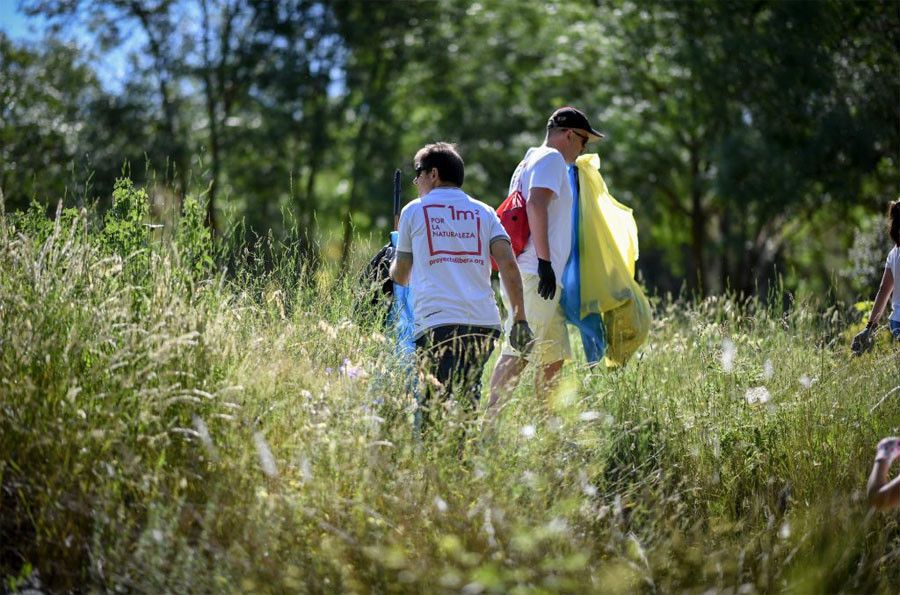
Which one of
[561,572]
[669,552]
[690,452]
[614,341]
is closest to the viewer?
[561,572]

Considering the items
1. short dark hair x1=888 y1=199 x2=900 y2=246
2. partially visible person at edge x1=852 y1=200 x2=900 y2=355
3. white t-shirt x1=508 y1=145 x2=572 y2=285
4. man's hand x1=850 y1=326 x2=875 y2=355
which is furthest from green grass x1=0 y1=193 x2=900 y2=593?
short dark hair x1=888 y1=199 x2=900 y2=246

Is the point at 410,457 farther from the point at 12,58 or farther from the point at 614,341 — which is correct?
the point at 12,58

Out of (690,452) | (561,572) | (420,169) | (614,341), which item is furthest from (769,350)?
(561,572)

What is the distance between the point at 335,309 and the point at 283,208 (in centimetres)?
62

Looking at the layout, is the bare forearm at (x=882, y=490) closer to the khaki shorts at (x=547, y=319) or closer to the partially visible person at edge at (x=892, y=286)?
the khaki shorts at (x=547, y=319)

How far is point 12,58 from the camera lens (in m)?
24.2

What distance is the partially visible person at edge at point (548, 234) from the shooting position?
6.16 meters

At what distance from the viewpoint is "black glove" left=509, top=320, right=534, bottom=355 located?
18.6ft

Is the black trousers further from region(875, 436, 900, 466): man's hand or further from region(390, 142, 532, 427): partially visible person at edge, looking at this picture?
region(875, 436, 900, 466): man's hand

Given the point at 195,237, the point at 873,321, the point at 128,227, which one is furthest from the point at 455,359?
the point at 873,321

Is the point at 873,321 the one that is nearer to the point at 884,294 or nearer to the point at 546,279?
the point at 884,294

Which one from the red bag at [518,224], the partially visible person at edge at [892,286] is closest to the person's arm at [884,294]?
the partially visible person at edge at [892,286]

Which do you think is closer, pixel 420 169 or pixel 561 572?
pixel 561 572

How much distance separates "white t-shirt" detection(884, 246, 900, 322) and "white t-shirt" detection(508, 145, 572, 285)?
2.44m
